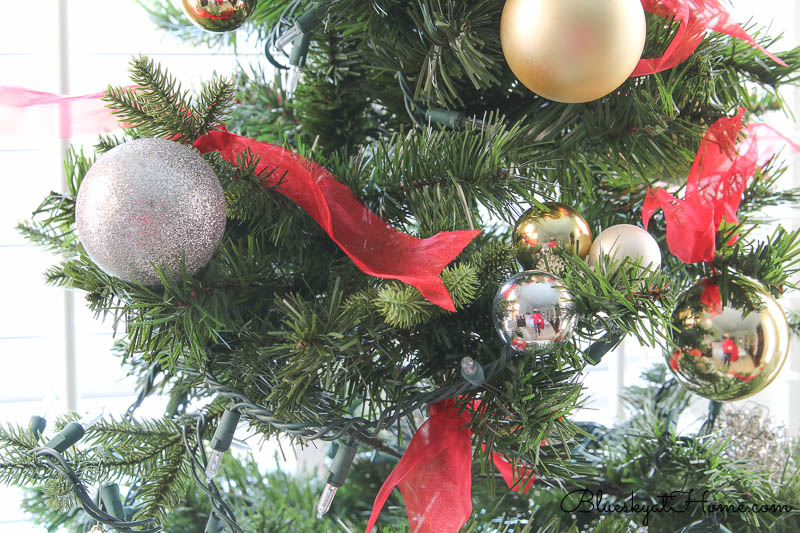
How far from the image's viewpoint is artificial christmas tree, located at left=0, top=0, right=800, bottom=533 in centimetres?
33

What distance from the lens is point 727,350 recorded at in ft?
1.19

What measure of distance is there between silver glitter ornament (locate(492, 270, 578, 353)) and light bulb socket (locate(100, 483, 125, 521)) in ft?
0.93

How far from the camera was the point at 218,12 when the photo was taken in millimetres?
369

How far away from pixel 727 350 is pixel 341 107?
1.12 feet

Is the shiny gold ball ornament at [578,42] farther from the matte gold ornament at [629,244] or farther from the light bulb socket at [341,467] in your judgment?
the light bulb socket at [341,467]

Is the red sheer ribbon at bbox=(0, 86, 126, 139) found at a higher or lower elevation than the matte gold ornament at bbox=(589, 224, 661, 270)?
higher

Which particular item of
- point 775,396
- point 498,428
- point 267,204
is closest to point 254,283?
point 267,204

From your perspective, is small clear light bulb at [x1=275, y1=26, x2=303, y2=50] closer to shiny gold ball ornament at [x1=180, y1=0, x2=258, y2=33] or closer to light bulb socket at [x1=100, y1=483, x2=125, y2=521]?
shiny gold ball ornament at [x1=180, y1=0, x2=258, y2=33]

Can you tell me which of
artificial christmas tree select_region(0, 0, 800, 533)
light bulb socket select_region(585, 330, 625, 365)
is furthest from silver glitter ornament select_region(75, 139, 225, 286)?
light bulb socket select_region(585, 330, 625, 365)

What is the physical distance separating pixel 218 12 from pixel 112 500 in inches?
12.9

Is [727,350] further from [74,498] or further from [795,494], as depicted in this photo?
[74,498]

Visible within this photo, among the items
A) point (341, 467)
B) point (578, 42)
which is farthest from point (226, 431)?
point (578, 42)

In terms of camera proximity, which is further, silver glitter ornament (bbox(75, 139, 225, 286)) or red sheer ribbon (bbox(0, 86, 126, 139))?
red sheer ribbon (bbox(0, 86, 126, 139))

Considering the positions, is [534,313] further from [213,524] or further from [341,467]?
[213,524]
